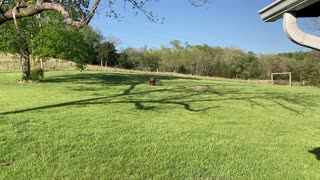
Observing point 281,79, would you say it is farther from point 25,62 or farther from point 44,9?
point 44,9

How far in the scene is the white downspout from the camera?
4.02 m

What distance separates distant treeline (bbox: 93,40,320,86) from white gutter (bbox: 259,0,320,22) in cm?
6231

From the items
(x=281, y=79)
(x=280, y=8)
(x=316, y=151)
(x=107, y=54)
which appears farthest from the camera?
(x=107, y=54)

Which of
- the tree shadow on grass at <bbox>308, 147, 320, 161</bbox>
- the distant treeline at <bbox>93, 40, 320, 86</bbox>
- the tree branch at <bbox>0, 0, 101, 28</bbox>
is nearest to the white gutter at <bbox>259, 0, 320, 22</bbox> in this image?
the tree branch at <bbox>0, 0, 101, 28</bbox>

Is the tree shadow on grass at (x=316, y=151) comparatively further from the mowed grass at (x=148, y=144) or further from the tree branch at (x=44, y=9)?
the tree branch at (x=44, y=9)

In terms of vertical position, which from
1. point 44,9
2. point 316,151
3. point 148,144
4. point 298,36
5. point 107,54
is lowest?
point 316,151

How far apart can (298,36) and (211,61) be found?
78797mm

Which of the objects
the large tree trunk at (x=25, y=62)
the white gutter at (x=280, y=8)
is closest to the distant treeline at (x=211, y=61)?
the large tree trunk at (x=25, y=62)

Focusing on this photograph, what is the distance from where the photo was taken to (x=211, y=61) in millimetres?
82188

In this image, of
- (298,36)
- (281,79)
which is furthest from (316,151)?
(281,79)

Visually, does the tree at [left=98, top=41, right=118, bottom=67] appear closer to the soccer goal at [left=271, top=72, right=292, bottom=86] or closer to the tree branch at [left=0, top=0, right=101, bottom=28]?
the soccer goal at [left=271, top=72, right=292, bottom=86]

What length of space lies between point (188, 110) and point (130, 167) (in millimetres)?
7079

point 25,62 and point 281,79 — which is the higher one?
point 25,62

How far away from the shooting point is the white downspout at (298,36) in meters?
4.02
